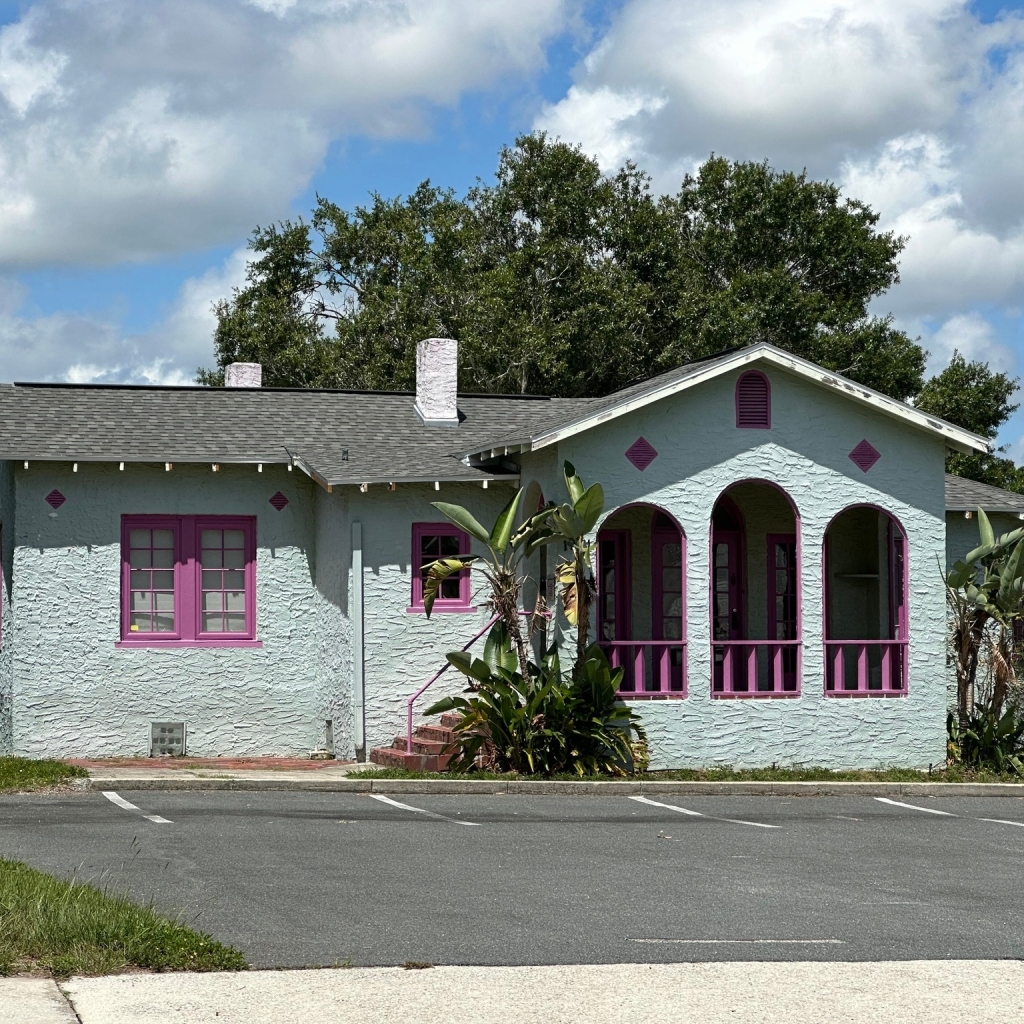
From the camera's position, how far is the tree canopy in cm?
3769

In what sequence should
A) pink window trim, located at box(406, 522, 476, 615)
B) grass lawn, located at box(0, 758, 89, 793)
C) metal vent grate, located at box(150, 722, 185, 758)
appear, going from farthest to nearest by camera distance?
metal vent grate, located at box(150, 722, 185, 758) < pink window trim, located at box(406, 522, 476, 615) < grass lawn, located at box(0, 758, 89, 793)

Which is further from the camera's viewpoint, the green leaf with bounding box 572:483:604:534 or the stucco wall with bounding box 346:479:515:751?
the stucco wall with bounding box 346:479:515:751

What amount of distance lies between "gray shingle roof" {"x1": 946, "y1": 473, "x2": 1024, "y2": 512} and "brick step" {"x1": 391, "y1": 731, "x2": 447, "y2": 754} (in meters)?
7.26

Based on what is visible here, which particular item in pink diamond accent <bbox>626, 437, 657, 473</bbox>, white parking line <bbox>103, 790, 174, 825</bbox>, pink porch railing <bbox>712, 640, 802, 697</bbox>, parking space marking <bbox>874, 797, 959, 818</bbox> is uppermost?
pink diamond accent <bbox>626, 437, 657, 473</bbox>

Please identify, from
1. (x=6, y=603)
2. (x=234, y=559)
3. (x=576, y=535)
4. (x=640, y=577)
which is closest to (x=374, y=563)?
(x=234, y=559)

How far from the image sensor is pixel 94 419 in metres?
19.9

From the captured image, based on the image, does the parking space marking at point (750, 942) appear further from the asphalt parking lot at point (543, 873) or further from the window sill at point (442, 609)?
the window sill at point (442, 609)

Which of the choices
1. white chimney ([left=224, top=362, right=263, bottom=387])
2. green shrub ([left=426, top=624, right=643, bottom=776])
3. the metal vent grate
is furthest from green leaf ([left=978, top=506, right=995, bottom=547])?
white chimney ([left=224, top=362, right=263, bottom=387])

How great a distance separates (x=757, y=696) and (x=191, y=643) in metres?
6.92

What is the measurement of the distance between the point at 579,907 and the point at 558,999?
93.2 inches

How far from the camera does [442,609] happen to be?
18969 mm

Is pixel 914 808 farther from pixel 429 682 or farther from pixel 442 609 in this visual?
pixel 442 609

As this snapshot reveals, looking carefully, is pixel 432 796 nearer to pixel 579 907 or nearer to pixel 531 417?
pixel 579 907

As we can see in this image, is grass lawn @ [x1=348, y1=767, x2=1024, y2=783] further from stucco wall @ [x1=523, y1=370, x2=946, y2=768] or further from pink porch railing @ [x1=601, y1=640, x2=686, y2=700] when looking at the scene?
pink porch railing @ [x1=601, y1=640, x2=686, y2=700]
